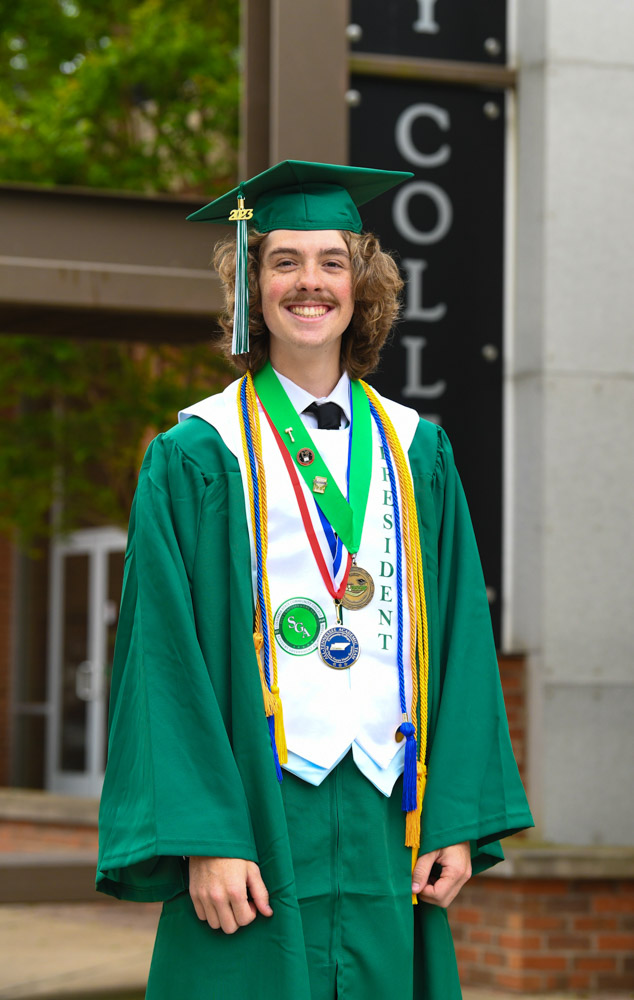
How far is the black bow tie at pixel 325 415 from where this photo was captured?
2633 millimetres

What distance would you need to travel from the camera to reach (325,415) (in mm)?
2633

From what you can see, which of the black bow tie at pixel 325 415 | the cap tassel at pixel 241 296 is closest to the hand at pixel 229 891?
the black bow tie at pixel 325 415

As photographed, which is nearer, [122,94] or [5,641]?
[122,94]

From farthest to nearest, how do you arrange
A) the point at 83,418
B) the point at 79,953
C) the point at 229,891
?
1. the point at 83,418
2. the point at 79,953
3. the point at 229,891

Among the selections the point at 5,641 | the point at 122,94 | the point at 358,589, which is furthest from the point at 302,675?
the point at 5,641

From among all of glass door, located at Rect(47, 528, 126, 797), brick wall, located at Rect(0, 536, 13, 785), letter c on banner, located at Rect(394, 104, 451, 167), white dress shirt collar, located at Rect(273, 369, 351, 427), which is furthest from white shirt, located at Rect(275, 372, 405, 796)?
brick wall, located at Rect(0, 536, 13, 785)

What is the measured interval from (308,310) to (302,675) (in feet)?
2.22

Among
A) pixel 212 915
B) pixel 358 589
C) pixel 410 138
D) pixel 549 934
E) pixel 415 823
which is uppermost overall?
pixel 410 138

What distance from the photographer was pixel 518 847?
5602 mm

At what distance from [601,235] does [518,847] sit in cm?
259

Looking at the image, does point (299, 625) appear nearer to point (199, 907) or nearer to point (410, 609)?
point (410, 609)

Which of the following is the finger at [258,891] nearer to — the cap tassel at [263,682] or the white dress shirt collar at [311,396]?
the cap tassel at [263,682]

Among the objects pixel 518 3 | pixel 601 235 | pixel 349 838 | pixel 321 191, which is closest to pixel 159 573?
pixel 349 838

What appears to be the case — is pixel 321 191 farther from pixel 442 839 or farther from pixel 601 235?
pixel 601 235
